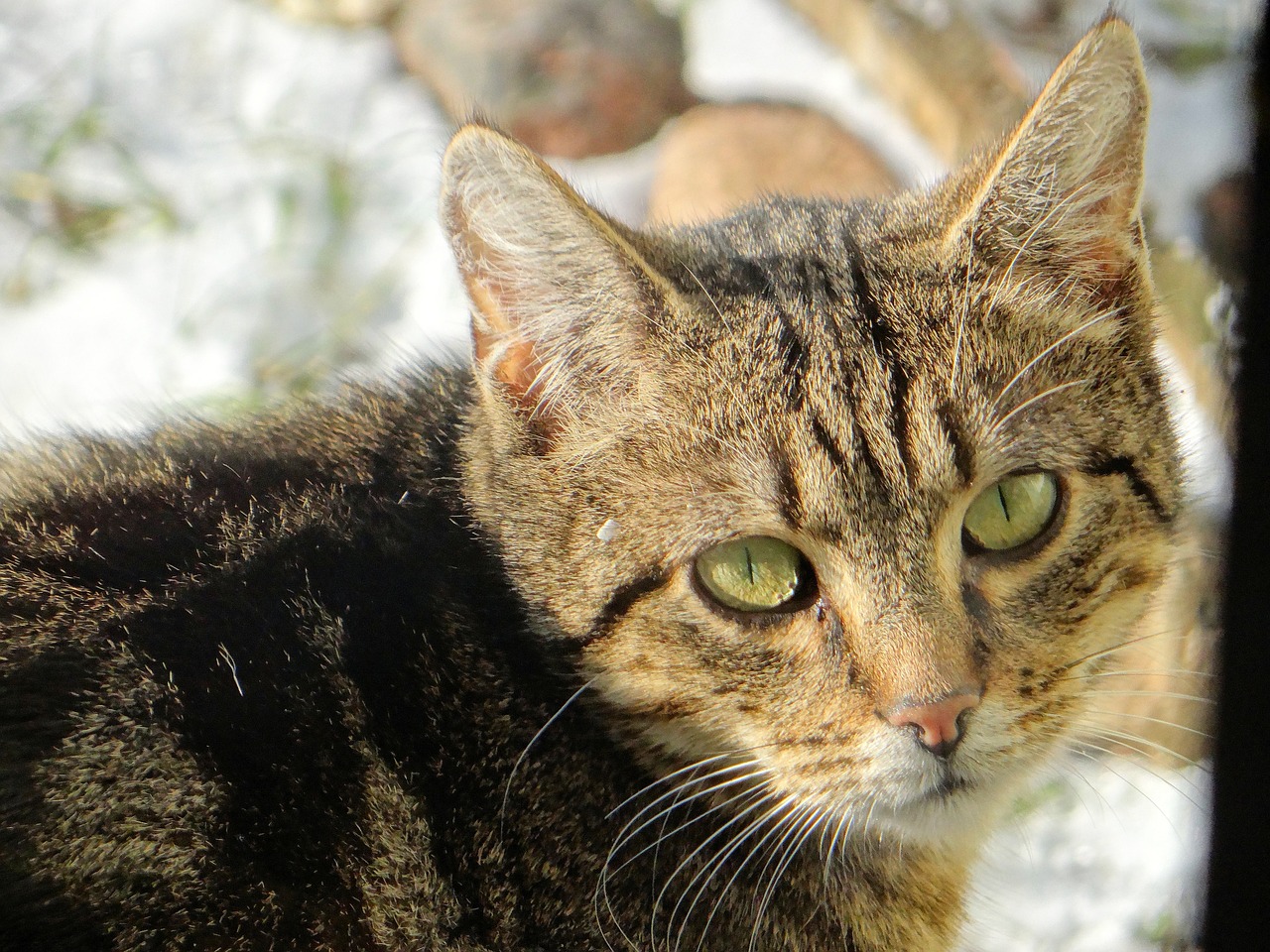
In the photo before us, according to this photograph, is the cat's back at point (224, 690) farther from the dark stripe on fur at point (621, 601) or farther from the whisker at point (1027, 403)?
the whisker at point (1027, 403)

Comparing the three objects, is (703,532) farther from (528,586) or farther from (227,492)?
(227,492)

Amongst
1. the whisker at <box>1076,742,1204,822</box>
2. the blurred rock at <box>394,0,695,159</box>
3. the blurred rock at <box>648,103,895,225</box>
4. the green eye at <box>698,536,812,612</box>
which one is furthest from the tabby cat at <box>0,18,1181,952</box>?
the blurred rock at <box>394,0,695,159</box>

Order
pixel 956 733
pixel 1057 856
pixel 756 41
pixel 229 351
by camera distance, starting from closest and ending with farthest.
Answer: pixel 956 733, pixel 1057 856, pixel 229 351, pixel 756 41

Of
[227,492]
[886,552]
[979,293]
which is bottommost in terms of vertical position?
[886,552]

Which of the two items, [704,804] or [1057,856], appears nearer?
[704,804]

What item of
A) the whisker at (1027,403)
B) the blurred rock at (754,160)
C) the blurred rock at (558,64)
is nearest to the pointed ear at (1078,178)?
the whisker at (1027,403)

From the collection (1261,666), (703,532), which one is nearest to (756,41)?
(703,532)

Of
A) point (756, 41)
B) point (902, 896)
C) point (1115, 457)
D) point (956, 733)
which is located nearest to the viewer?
point (956, 733)

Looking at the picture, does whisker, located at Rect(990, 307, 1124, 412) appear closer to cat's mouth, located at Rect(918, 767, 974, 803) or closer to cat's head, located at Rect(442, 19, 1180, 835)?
cat's head, located at Rect(442, 19, 1180, 835)
